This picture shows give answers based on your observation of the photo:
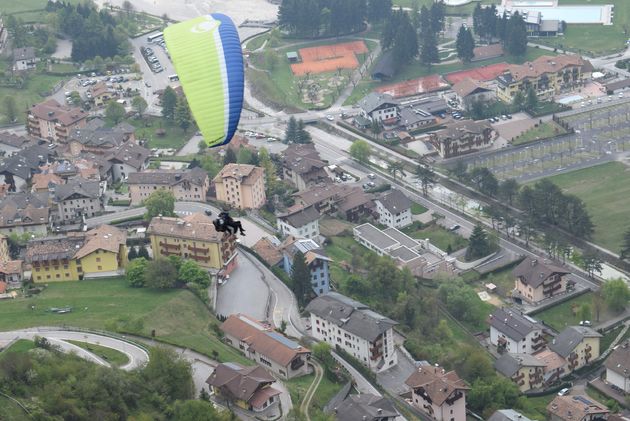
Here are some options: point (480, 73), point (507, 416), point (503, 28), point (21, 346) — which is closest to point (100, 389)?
point (21, 346)

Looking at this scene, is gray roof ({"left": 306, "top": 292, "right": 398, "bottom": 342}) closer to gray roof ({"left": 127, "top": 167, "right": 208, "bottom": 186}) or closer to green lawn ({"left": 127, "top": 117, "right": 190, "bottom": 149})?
gray roof ({"left": 127, "top": 167, "right": 208, "bottom": 186})

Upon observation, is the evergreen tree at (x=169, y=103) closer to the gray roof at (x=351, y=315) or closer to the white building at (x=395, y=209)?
the white building at (x=395, y=209)

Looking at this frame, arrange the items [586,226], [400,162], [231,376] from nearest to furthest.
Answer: [231,376]
[586,226]
[400,162]

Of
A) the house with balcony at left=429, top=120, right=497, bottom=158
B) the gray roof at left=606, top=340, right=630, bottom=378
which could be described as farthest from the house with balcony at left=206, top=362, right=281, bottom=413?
the house with balcony at left=429, top=120, right=497, bottom=158

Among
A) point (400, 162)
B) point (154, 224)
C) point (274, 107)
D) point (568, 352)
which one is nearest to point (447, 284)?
point (568, 352)

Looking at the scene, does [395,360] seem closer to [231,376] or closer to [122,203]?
[231,376]

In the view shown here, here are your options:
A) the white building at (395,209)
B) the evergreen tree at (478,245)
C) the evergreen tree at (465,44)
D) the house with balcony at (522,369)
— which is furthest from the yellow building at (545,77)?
the house with balcony at (522,369)
